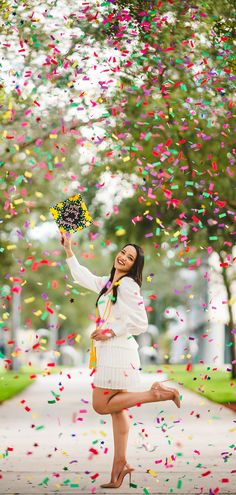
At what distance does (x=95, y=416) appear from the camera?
14.4m

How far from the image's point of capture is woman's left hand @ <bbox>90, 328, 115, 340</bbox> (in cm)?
672

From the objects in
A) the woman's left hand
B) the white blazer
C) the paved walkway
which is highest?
the white blazer

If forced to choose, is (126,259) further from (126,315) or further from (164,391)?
(164,391)

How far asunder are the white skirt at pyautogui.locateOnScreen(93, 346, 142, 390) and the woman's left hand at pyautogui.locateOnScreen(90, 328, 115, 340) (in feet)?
0.35

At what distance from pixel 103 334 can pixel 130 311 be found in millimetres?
256

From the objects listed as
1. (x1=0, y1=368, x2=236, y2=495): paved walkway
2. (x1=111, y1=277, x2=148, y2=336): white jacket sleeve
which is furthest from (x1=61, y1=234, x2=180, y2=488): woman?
(x1=0, y1=368, x2=236, y2=495): paved walkway

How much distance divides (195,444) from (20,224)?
493 inches

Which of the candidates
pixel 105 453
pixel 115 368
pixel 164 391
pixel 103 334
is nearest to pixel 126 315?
pixel 103 334

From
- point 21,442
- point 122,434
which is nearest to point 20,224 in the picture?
point 21,442

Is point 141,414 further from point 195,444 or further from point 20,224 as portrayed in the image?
point 20,224

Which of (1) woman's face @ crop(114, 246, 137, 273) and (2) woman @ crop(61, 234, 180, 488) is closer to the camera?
(2) woman @ crop(61, 234, 180, 488)

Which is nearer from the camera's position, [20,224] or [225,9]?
[225,9]

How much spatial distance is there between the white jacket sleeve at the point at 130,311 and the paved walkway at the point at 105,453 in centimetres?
52

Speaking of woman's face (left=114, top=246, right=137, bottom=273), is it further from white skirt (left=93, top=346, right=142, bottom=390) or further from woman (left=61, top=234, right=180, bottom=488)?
white skirt (left=93, top=346, right=142, bottom=390)
